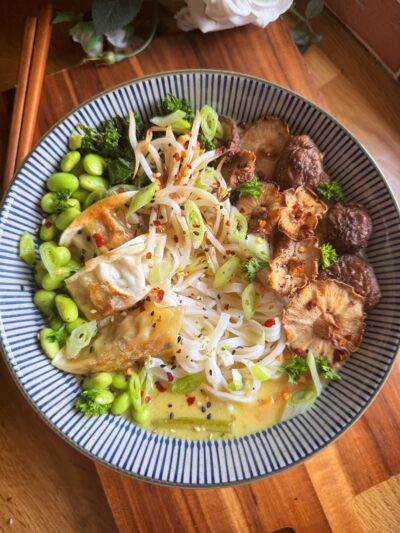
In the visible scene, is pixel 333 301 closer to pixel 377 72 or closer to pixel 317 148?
pixel 317 148

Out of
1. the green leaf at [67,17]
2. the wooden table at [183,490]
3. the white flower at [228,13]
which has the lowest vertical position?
the wooden table at [183,490]

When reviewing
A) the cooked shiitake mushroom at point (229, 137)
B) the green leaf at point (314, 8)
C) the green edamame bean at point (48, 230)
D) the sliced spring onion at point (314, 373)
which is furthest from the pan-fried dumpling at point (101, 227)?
the green leaf at point (314, 8)

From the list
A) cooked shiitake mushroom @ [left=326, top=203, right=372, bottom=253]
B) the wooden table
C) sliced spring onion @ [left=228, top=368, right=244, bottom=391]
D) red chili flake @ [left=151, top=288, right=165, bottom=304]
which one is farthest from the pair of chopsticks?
cooked shiitake mushroom @ [left=326, top=203, right=372, bottom=253]

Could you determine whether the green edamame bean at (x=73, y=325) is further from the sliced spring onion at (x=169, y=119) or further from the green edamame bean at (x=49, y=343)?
the sliced spring onion at (x=169, y=119)

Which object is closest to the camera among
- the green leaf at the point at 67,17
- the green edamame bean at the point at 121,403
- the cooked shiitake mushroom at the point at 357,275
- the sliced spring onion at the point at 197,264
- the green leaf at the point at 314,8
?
the green edamame bean at the point at 121,403

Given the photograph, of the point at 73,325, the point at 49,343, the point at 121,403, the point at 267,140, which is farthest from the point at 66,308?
the point at 267,140

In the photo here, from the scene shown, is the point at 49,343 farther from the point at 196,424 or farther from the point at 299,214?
the point at 299,214
